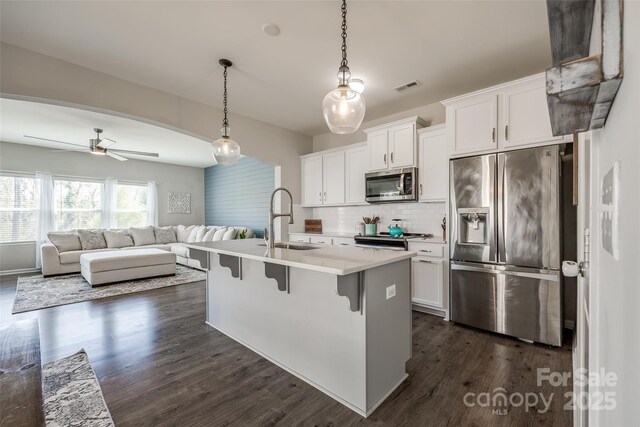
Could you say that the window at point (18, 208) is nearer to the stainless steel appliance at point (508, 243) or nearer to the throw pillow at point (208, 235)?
the throw pillow at point (208, 235)

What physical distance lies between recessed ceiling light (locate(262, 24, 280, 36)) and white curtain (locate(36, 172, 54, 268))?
7.05 meters

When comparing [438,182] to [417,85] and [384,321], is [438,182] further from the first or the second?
[384,321]

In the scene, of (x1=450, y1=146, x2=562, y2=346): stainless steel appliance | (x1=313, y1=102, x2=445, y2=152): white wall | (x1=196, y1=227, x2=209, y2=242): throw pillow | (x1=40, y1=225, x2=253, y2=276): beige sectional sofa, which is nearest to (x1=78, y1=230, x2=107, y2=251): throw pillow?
(x1=40, y1=225, x2=253, y2=276): beige sectional sofa

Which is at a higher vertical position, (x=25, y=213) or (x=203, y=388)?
(x=25, y=213)

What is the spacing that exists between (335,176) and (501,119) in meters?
2.56

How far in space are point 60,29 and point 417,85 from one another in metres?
3.65

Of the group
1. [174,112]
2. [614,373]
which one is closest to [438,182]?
[614,373]

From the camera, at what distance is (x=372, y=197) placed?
4242 mm

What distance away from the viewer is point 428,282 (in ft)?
11.3

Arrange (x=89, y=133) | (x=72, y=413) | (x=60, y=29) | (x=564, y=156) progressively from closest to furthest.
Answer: (x=72, y=413) < (x=60, y=29) < (x=564, y=156) < (x=89, y=133)

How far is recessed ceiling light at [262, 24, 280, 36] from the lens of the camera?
241cm

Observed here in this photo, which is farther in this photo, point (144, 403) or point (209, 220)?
point (209, 220)

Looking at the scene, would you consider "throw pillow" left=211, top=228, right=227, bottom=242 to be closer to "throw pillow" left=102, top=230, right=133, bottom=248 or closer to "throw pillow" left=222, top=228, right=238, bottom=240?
"throw pillow" left=222, top=228, right=238, bottom=240

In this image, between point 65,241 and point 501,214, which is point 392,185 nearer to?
point 501,214
